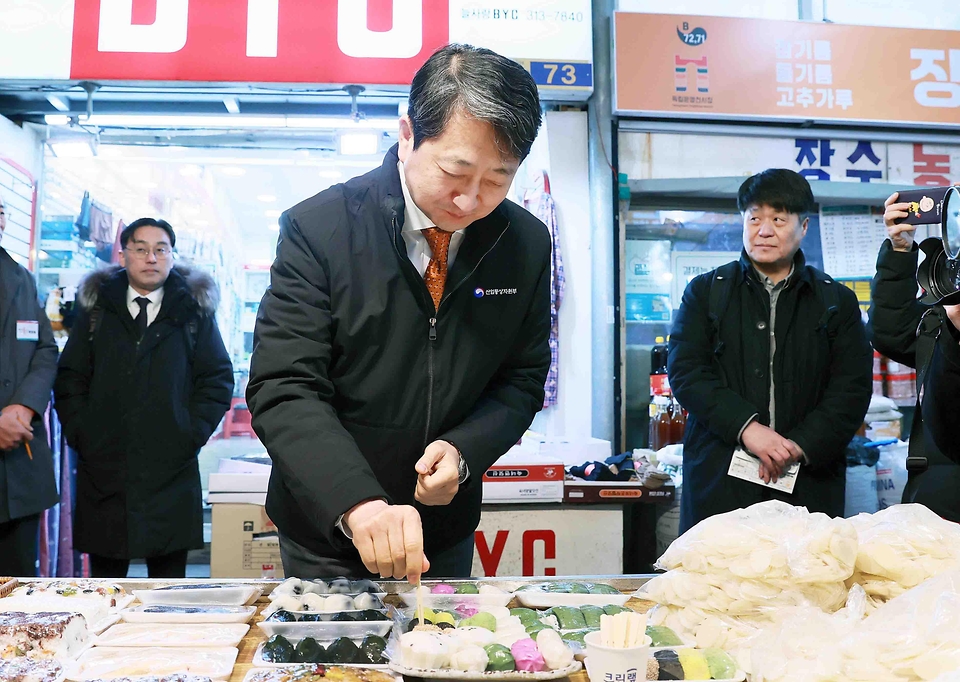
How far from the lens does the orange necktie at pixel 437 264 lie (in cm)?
167

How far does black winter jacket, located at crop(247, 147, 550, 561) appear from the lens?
60.6 inches

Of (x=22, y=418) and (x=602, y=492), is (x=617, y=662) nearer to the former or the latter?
(x=602, y=492)

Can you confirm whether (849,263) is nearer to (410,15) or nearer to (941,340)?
(410,15)

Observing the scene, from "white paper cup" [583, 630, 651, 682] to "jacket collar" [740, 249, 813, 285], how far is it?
6.57ft

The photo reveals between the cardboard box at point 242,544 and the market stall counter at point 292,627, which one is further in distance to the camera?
the cardboard box at point 242,544

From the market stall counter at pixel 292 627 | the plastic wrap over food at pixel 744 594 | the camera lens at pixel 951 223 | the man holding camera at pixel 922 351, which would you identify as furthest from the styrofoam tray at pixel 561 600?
the camera lens at pixel 951 223

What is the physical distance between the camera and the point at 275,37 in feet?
12.8

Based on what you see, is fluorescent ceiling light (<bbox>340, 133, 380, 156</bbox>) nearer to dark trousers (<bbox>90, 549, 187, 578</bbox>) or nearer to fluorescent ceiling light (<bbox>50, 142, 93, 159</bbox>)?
fluorescent ceiling light (<bbox>50, 142, 93, 159</bbox>)

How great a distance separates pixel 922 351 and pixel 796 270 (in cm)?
90

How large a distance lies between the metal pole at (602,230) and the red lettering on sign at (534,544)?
0.88 metres

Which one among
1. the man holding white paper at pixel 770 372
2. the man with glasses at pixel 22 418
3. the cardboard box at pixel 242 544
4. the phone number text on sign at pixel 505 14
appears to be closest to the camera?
the man holding white paper at pixel 770 372

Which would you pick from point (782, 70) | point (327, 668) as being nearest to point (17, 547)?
point (327, 668)

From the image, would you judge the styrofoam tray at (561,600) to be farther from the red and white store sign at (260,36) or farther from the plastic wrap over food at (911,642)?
the red and white store sign at (260,36)

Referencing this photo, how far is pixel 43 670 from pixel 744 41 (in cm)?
409
